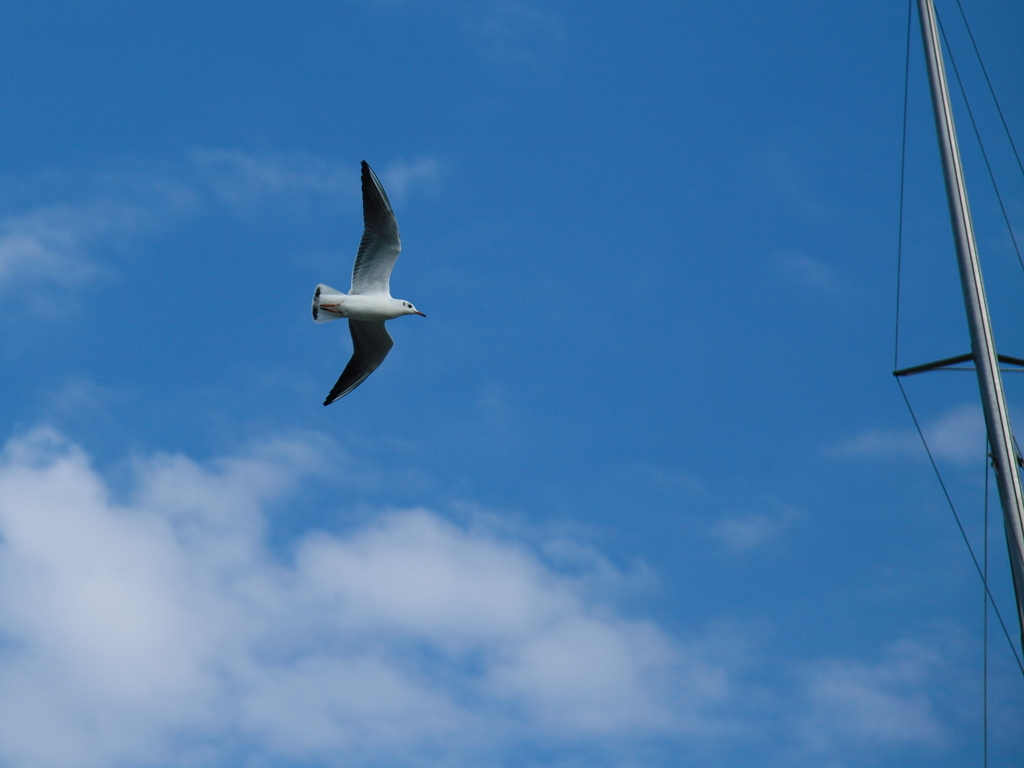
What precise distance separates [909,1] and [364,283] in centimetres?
1252

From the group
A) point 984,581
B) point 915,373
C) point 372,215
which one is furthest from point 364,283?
point 984,581

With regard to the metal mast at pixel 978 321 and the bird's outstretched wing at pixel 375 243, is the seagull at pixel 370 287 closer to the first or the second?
the bird's outstretched wing at pixel 375 243

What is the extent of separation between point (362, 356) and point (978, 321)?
13.5m

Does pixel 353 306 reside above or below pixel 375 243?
below

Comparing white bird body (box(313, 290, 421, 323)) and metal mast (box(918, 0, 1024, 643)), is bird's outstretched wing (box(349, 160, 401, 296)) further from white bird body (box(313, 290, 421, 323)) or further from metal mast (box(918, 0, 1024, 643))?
metal mast (box(918, 0, 1024, 643))

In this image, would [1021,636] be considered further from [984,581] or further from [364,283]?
[364,283]

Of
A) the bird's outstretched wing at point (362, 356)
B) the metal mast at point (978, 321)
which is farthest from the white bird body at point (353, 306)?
the metal mast at point (978, 321)

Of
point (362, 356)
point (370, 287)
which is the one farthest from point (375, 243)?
point (362, 356)

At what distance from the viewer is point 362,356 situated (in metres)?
27.6

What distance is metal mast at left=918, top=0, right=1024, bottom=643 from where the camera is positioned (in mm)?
18531

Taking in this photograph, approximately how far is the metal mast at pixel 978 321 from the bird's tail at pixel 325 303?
486 inches

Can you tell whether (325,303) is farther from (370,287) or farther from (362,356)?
(362,356)

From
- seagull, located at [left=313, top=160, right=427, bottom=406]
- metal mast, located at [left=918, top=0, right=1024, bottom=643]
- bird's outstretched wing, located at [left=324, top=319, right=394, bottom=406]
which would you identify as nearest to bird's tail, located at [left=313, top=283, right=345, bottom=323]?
seagull, located at [left=313, top=160, right=427, bottom=406]

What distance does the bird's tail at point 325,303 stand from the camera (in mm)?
25406
